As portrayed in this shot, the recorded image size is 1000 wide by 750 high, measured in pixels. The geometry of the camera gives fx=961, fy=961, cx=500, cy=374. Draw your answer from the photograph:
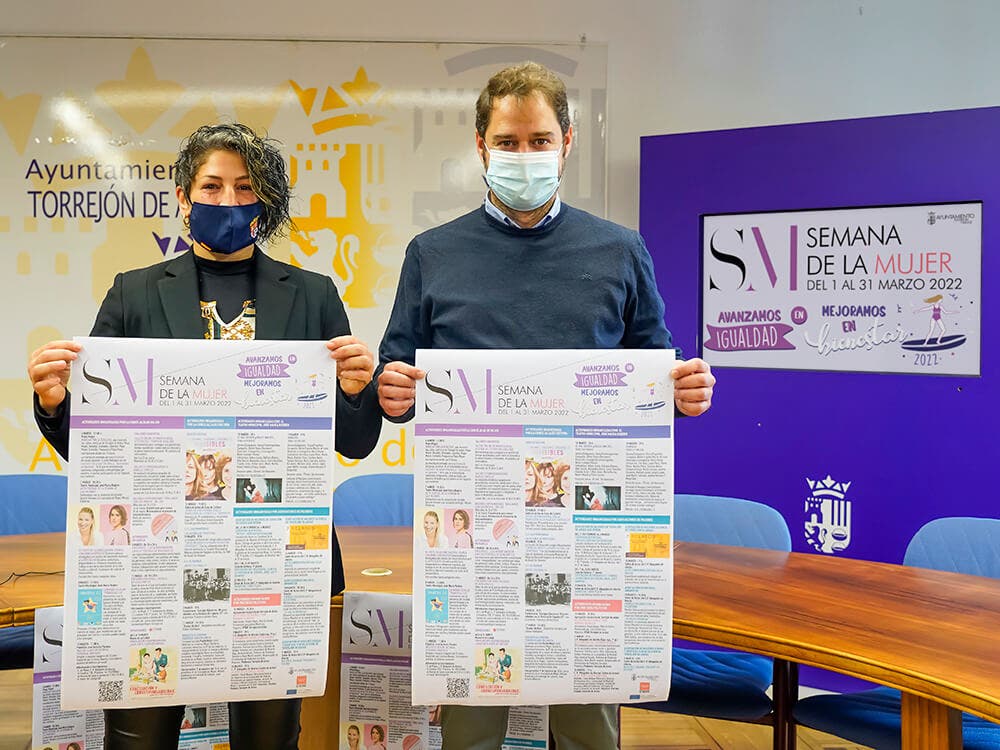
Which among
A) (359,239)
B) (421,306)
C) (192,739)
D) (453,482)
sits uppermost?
(359,239)

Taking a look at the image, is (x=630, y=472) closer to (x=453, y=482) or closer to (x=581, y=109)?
(x=453, y=482)

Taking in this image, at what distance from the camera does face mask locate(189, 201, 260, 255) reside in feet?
6.34

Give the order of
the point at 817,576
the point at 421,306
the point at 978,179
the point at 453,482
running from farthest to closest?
the point at 978,179, the point at 817,576, the point at 421,306, the point at 453,482

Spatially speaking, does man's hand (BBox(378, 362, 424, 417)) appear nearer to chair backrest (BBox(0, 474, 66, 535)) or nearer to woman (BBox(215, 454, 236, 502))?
woman (BBox(215, 454, 236, 502))

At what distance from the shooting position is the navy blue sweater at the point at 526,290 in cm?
192

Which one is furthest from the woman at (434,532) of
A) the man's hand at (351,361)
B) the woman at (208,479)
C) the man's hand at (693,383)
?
the man's hand at (693,383)

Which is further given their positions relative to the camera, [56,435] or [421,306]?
[421,306]

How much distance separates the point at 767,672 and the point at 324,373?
1637 mm

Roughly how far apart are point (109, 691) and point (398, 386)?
2.54 ft

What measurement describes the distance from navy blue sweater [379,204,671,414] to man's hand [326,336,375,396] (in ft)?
0.48

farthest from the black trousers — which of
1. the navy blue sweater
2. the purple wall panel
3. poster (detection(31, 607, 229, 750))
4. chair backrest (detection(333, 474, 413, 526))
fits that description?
the purple wall panel

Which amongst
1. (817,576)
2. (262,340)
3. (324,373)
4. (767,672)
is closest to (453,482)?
(324,373)

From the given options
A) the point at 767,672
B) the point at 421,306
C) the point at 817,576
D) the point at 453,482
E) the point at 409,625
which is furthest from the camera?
the point at 767,672

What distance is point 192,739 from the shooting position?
215 cm
